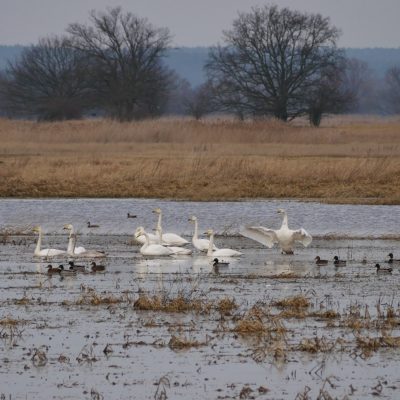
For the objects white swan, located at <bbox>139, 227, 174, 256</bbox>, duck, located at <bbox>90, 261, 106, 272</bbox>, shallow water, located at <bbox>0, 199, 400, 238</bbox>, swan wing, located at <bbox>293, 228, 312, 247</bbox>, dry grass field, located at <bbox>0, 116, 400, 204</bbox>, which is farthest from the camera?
dry grass field, located at <bbox>0, 116, 400, 204</bbox>

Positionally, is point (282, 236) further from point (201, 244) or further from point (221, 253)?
point (201, 244)

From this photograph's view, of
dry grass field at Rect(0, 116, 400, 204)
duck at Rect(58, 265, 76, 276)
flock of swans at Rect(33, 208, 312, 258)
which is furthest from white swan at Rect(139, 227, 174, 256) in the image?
dry grass field at Rect(0, 116, 400, 204)

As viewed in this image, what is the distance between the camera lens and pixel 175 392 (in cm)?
925

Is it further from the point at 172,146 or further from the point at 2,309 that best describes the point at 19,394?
the point at 172,146

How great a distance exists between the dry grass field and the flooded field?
9.57 metres

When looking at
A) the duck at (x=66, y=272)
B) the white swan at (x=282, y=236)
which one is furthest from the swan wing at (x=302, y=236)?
the duck at (x=66, y=272)

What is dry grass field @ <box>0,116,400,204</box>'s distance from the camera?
29328 millimetres

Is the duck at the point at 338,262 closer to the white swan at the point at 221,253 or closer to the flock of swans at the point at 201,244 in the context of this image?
the flock of swans at the point at 201,244

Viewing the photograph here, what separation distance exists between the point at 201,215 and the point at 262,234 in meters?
6.31

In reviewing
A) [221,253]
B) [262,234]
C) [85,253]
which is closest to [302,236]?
[262,234]

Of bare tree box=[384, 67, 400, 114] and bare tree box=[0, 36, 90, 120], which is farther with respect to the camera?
bare tree box=[384, 67, 400, 114]

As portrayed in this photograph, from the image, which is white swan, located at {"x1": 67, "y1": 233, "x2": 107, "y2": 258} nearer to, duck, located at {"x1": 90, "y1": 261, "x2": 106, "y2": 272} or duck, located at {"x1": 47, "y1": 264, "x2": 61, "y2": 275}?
duck, located at {"x1": 90, "y1": 261, "x2": 106, "y2": 272}

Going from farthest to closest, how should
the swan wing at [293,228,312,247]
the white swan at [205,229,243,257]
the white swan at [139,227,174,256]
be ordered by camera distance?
the swan wing at [293,228,312,247] < the white swan at [139,227,174,256] < the white swan at [205,229,243,257]

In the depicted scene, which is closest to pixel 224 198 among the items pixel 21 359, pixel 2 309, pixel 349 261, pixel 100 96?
pixel 349 261
